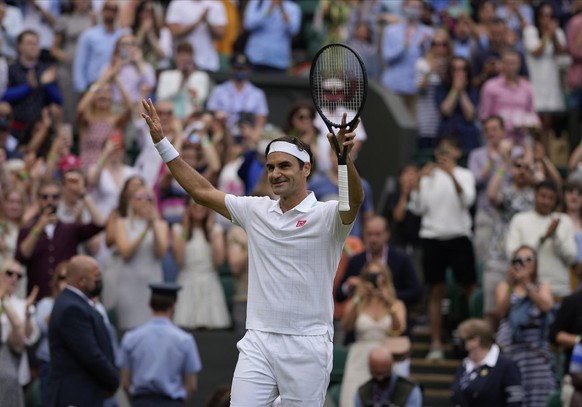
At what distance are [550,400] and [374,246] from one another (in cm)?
228

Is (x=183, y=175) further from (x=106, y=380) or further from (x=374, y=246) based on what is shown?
(x=374, y=246)

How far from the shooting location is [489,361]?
12.4m

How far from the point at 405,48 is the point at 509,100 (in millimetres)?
2005

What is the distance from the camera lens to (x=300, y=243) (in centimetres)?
852

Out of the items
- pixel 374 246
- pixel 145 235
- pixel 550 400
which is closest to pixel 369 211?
pixel 374 246

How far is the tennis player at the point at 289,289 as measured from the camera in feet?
27.7

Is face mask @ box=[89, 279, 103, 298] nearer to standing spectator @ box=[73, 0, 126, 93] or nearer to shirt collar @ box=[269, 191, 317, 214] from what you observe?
shirt collar @ box=[269, 191, 317, 214]

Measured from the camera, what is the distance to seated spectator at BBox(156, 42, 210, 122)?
17734 mm

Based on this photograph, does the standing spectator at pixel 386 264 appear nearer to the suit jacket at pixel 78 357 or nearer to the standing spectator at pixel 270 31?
the suit jacket at pixel 78 357

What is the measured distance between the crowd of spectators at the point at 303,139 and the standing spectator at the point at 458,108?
0.03m

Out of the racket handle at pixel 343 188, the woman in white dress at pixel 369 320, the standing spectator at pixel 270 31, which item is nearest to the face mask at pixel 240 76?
the standing spectator at pixel 270 31

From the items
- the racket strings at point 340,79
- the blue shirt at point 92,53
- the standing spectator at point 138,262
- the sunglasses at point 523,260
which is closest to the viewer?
the racket strings at point 340,79

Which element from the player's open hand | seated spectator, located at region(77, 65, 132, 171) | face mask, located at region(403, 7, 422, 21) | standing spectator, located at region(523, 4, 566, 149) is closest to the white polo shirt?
the player's open hand

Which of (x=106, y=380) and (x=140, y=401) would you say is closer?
(x=106, y=380)
